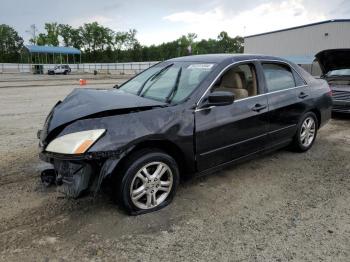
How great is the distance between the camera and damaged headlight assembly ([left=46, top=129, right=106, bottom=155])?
10.2ft

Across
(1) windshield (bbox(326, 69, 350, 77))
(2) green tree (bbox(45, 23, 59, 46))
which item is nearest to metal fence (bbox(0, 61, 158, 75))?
(2) green tree (bbox(45, 23, 59, 46))

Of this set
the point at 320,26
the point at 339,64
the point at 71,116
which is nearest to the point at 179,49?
the point at 320,26

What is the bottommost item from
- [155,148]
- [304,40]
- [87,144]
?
[155,148]

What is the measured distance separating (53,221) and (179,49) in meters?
96.1

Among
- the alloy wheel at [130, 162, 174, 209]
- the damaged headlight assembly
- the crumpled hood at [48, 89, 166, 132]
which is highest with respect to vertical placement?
the crumpled hood at [48, 89, 166, 132]

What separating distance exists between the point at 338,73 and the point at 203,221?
25.4 feet

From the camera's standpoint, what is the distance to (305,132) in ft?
18.2

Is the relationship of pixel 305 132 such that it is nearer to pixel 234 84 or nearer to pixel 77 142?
pixel 234 84

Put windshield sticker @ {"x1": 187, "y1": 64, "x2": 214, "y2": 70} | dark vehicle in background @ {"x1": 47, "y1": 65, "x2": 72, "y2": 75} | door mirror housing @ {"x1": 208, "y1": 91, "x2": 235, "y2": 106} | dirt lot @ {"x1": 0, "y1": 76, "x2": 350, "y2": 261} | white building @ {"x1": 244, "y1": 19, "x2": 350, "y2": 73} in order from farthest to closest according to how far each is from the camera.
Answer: dark vehicle in background @ {"x1": 47, "y1": 65, "x2": 72, "y2": 75}, white building @ {"x1": 244, "y1": 19, "x2": 350, "y2": 73}, windshield sticker @ {"x1": 187, "y1": 64, "x2": 214, "y2": 70}, door mirror housing @ {"x1": 208, "y1": 91, "x2": 235, "y2": 106}, dirt lot @ {"x1": 0, "y1": 76, "x2": 350, "y2": 261}

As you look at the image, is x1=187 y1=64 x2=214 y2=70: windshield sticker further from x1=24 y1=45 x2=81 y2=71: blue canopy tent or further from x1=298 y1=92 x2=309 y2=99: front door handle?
x1=24 y1=45 x2=81 y2=71: blue canopy tent

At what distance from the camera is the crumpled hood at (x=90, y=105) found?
340cm

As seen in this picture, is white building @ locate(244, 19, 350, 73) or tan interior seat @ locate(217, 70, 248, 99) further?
white building @ locate(244, 19, 350, 73)

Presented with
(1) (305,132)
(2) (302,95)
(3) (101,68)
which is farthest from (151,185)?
(3) (101,68)

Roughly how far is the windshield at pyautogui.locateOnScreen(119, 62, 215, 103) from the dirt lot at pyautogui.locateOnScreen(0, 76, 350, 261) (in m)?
1.21
